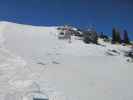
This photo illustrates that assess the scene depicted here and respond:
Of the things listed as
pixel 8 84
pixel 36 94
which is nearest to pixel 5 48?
pixel 8 84

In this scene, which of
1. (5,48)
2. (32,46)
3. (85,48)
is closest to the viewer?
(5,48)

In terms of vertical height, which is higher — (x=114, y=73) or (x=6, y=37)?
(x=6, y=37)

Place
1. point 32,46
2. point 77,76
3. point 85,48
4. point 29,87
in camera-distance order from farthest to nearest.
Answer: point 85,48
point 32,46
point 77,76
point 29,87

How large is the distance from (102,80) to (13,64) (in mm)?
6623

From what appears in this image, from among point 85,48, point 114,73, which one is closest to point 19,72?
point 114,73

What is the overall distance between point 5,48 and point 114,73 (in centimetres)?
1001

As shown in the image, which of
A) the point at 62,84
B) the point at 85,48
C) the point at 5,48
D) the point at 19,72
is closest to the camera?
the point at 62,84

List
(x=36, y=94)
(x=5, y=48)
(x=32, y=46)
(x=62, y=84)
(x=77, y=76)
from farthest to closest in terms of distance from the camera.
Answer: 1. (x=32, y=46)
2. (x=5, y=48)
3. (x=77, y=76)
4. (x=62, y=84)
5. (x=36, y=94)

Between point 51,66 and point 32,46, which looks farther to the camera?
point 32,46

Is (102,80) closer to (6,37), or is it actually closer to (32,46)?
(32,46)

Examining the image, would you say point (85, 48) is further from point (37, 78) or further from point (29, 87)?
point (29, 87)

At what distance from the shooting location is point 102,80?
19.6 meters

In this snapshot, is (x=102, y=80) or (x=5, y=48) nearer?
(x=102, y=80)

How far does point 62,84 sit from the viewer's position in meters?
17.4
